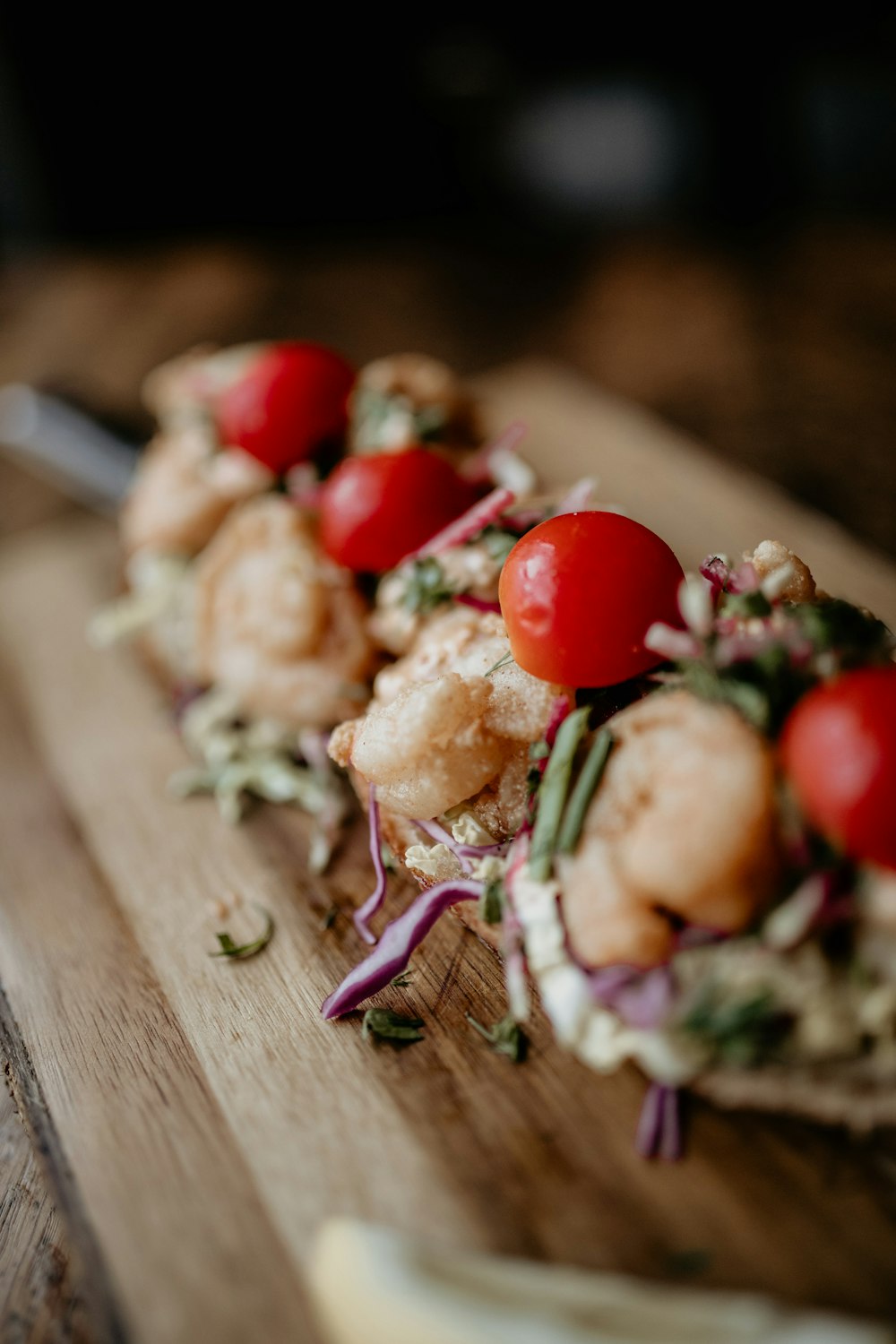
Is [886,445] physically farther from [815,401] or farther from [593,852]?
[593,852]

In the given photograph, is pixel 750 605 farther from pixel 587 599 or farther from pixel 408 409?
pixel 408 409

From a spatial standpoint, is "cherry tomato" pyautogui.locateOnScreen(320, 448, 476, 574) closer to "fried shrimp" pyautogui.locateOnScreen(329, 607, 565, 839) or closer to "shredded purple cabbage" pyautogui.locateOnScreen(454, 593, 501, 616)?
"shredded purple cabbage" pyautogui.locateOnScreen(454, 593, 501, 616)

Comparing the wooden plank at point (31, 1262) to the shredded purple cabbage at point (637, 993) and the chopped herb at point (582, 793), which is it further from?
the chopped herb at point (582, 793)

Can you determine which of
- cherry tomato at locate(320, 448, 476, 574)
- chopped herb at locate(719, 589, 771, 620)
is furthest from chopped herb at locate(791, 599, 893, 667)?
cherry tomato at locate(320, 448, 476, 574)

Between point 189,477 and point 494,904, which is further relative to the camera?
point 189,477

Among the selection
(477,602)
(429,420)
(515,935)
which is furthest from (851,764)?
(429,420)

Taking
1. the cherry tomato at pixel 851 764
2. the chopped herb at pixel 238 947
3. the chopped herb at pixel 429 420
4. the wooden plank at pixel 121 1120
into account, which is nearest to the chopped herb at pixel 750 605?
the cherry tomato at pixel 851 764
